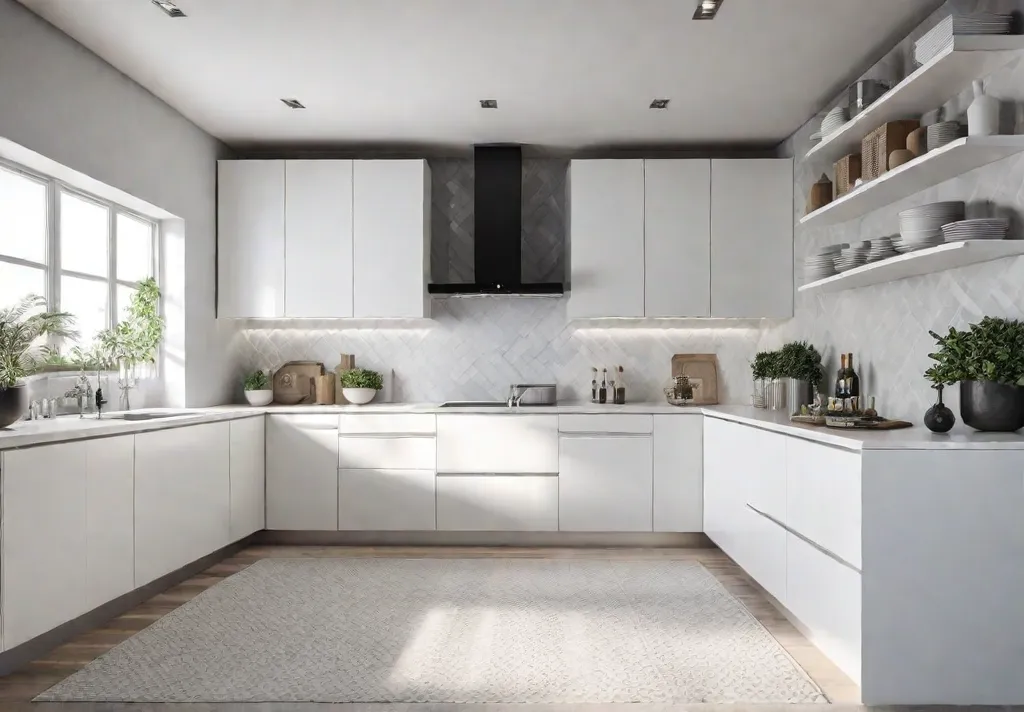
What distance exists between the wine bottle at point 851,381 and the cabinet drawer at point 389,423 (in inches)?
95.0

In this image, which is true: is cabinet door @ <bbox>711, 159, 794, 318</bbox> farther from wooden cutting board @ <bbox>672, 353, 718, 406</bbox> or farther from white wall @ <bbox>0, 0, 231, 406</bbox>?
white wall @ <bbox>0, 0, 231, 406</bbox>

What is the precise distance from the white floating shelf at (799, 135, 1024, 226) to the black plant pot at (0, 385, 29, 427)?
138 inches

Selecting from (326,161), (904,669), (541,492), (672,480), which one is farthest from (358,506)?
(904,669)

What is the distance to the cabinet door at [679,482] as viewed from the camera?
4598mm

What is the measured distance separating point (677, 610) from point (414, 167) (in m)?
3.21

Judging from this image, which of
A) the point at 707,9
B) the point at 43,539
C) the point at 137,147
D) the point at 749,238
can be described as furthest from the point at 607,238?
the point at 43,539

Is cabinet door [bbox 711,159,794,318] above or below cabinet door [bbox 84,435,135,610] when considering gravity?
above

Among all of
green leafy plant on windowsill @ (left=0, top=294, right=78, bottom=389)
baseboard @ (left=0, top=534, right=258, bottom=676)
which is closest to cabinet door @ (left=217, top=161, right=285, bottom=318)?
green leafy plant on windowsill @ (left=0, top=294, right=78, bottom=389)

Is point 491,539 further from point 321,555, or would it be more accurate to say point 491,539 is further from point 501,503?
point 321,555

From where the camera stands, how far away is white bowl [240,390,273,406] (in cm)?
495

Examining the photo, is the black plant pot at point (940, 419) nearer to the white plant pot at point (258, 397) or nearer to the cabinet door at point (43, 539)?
the cabinet door at point (43, 539)

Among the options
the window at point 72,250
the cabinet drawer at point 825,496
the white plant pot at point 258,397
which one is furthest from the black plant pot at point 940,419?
the white plant pot at point 258,397

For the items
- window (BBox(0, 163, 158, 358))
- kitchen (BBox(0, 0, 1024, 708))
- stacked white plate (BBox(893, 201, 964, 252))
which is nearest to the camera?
kitchen (BBox(0, 0, 1024, 708))

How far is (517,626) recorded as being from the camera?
317 cm
